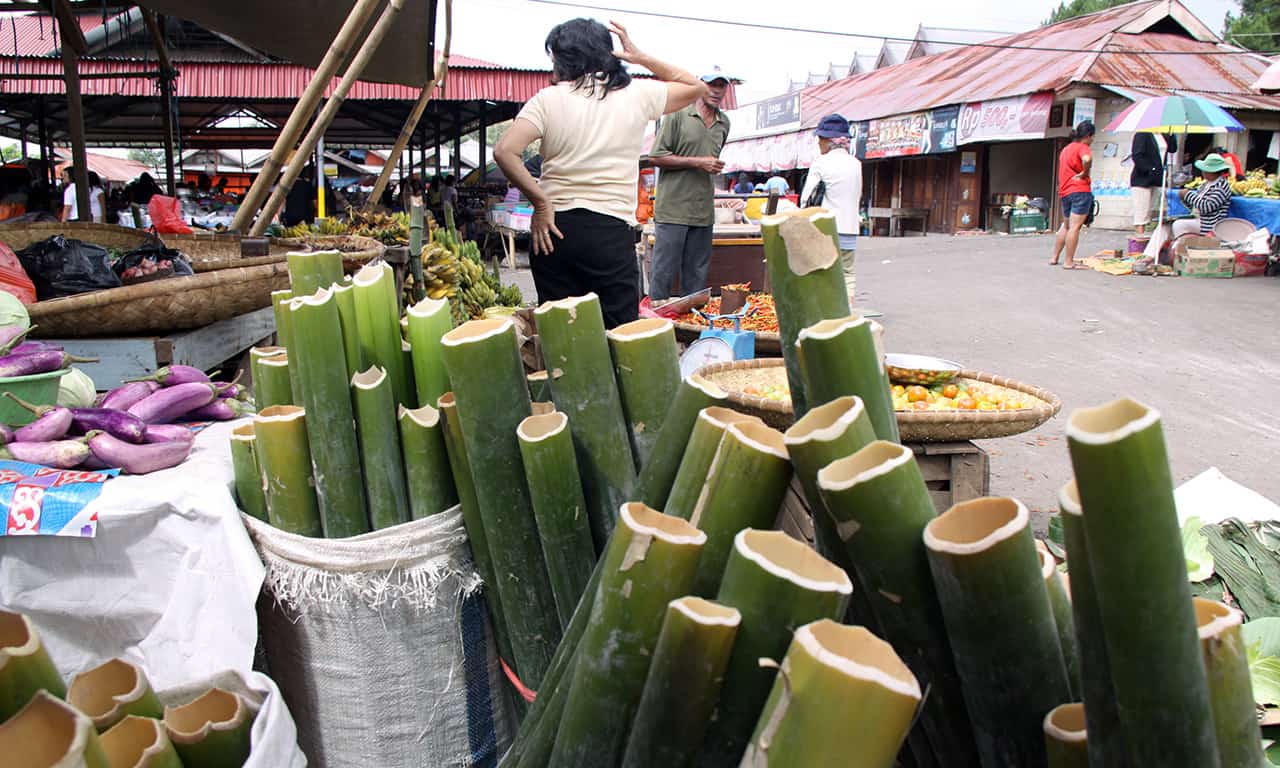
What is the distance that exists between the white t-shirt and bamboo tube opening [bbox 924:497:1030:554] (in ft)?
10.1

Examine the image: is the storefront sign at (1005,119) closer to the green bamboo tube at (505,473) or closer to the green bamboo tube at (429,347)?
the green bamboo tube at (429,347)

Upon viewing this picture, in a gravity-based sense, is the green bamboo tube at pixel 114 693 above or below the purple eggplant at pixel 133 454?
below

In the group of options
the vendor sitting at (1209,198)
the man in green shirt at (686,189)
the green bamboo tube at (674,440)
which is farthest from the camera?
the vendor sitting at (1209,198)

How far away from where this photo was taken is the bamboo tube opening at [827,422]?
0.86 meters

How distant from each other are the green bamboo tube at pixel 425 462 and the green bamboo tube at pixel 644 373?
43cm

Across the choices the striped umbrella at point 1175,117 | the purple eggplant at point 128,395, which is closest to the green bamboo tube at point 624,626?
the purple eggplant at point 128,395

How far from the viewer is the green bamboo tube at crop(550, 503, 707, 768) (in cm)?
89

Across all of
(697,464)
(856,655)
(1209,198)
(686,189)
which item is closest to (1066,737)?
(856,655)

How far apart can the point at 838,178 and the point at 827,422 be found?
19.8 feet

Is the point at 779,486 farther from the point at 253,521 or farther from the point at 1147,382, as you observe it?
the point at 1147,382

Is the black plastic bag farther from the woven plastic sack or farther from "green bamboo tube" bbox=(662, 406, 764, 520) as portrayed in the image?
"green bamboo tube" bbox=(662, 406, 764, 520)

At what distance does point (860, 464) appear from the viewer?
826 millimetres

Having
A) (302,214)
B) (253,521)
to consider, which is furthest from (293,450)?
(302,214)

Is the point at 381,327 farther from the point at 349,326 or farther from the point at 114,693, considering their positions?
the point at 114,693
